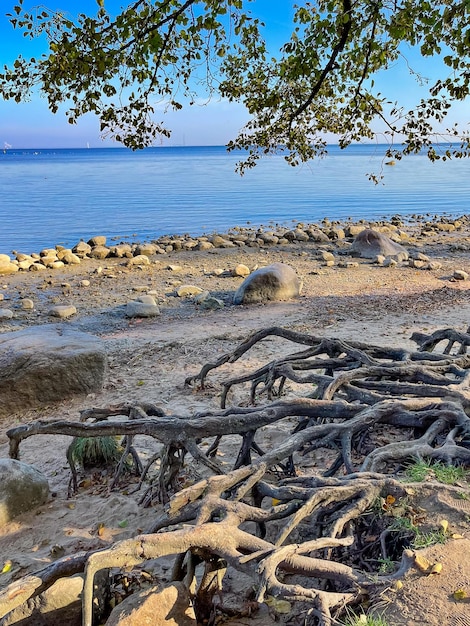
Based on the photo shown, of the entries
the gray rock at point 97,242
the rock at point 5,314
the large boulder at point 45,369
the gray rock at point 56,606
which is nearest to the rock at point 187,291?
the rock at point 5,314

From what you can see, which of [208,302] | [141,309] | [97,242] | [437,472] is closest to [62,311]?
[141,309]

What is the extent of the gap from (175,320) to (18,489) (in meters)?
7.46

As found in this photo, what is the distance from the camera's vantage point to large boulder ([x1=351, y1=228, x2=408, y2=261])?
19469mm

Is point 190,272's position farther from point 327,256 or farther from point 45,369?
point 45,369

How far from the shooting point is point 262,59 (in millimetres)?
6273

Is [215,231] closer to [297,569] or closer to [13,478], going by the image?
[13,478]

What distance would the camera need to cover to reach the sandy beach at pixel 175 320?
17.1ft

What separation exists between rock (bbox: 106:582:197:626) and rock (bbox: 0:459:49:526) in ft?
7.97

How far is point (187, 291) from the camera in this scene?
14.9 metres

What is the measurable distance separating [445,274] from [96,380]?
1184 centimetres

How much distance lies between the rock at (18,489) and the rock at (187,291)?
30.8ft

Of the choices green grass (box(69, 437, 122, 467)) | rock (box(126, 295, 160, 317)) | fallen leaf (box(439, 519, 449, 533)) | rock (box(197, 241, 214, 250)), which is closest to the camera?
fallen leaf (box(439, 519, 449, 533))

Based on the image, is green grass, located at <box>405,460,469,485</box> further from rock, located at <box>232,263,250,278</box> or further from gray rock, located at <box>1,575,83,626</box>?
rock, located at <box>232,263,250,278</box>

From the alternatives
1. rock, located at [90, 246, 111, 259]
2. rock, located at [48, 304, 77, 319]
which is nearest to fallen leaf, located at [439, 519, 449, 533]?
rock, located at [48, 304, 77, 319]
